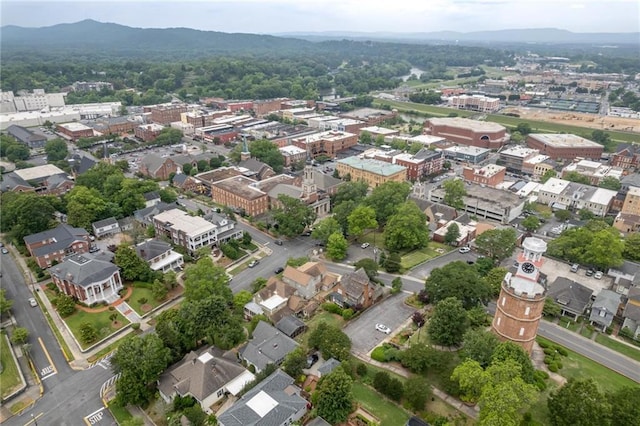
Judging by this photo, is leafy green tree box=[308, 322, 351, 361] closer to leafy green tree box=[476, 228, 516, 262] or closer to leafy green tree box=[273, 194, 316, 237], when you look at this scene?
leafy green tree box=[273, 194, 316, 237]

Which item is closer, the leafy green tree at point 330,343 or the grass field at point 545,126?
the leafy green tree at point 330,343

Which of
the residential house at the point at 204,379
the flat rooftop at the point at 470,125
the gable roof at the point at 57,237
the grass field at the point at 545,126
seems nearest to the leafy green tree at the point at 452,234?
the residential house at the point at 204,379

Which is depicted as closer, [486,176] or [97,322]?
[97,322]

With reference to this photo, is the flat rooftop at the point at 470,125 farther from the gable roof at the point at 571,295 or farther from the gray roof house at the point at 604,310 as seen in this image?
the gray roof house at the point at 604,310

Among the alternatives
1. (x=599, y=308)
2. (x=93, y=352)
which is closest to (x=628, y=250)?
(x=599, y=308)

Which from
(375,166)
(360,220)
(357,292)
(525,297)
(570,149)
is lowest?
(357,292)

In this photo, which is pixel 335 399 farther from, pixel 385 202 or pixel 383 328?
pixel 385 202

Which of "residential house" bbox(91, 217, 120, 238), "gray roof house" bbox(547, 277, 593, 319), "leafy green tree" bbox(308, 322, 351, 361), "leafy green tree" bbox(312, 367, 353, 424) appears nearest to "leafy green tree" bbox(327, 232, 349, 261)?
"leafy green tree" bbox(308, 322, 351, 361)

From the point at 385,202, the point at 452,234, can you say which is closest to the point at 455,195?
the point at 452,234
